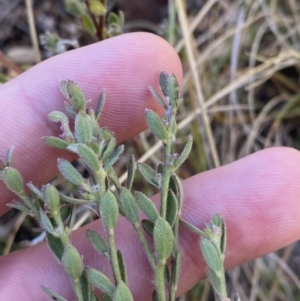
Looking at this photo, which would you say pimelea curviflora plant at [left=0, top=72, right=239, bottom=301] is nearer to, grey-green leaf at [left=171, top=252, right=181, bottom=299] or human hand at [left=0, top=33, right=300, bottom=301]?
A: grey-green leaf at [left=171, top=252, right=181, bottom=299]

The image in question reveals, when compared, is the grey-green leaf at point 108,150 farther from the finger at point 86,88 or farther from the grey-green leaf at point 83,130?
the finger at point 86,88

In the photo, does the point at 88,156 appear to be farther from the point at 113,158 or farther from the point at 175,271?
the point at 175,271

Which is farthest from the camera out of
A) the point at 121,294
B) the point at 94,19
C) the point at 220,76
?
the point at 220,76

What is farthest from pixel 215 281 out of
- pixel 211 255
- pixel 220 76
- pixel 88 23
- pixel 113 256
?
pixel 220 76

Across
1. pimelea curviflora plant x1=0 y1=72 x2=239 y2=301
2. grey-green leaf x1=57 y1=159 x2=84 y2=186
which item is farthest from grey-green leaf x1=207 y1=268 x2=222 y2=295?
grey-green leaf x1=57 y1=159 x2=84 y2=186

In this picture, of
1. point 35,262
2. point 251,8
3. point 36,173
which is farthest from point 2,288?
point 251,8

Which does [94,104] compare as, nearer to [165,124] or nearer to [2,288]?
[165,124]

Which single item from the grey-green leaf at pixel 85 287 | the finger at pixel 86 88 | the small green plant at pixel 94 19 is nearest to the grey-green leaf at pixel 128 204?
the grey-green leaf at pixel 85 287

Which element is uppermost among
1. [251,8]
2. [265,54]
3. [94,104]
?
[94,104]
